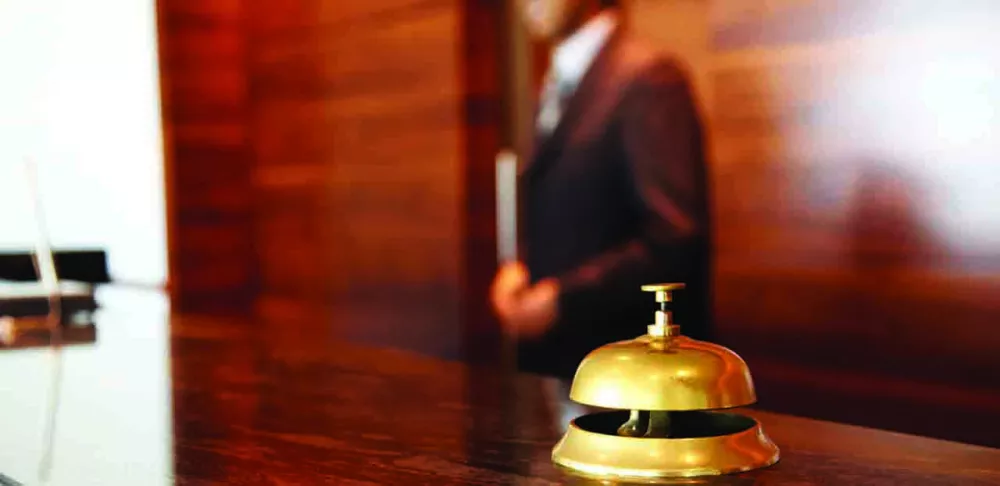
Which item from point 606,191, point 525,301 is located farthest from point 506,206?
point 606,191

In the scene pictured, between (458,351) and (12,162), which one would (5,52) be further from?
(458,351)

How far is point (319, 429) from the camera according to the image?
1.25 m

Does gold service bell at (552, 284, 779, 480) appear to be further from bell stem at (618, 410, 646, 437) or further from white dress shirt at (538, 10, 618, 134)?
white dress shirt at (538, 10, 618, 134)

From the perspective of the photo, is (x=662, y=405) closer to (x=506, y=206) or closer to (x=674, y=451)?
(x=674, y=451)

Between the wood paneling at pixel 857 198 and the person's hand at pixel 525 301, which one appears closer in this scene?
the wood paneling at pixel 857 198

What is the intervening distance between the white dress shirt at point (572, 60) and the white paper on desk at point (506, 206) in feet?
1.92

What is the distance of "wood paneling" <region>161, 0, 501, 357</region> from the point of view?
419 cm

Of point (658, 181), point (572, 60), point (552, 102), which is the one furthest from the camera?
point (552, 102)

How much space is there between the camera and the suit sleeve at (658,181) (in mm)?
A: 3045

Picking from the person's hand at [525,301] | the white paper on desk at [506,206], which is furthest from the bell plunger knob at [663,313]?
the white paper on desk at [506,206]

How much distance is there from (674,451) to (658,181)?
213cm

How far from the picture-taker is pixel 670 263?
10.1 feet

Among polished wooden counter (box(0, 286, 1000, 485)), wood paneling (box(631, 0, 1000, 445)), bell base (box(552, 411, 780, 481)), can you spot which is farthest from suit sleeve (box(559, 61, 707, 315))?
bell base (box(552, 411, 780, 481))

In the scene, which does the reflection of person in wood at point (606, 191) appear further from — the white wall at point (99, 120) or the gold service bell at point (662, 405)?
the white wall at point (99, 120)
